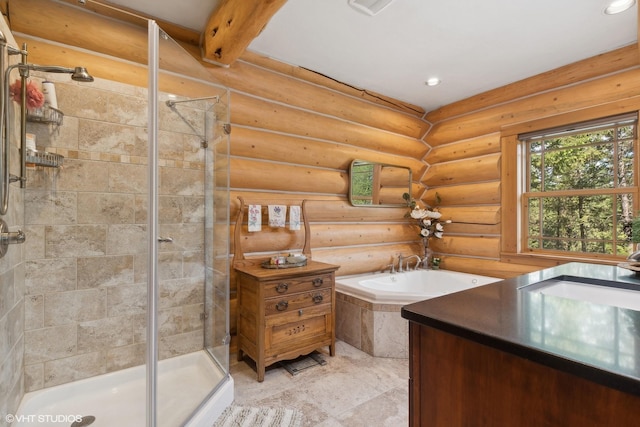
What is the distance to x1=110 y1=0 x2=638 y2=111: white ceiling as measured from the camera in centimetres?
217

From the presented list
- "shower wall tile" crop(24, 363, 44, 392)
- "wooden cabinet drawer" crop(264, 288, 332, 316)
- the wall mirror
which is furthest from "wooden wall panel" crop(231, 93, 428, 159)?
"shower wall tile" crop(24, 363, 44, 392)

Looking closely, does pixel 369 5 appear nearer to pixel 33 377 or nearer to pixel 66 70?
pixel 66 70

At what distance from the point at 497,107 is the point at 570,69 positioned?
26.5 inches

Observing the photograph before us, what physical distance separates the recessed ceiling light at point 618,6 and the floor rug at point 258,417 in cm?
335

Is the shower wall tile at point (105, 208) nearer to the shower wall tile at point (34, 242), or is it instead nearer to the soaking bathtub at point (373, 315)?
the shower wall tile at point (34, 242)

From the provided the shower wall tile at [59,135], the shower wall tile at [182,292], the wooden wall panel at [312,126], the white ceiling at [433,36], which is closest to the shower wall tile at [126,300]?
the shower wall tile at [182,292]

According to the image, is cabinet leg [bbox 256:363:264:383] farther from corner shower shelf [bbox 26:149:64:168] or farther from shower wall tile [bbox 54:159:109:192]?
corner shower shelf [bbox 26:149:64:168]

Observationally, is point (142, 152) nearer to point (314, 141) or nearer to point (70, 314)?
point (70, 314)

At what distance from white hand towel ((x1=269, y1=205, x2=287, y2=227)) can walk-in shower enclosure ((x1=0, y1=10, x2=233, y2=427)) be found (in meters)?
0.47

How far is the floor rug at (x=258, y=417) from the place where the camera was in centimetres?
183

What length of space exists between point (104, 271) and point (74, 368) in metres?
0.60

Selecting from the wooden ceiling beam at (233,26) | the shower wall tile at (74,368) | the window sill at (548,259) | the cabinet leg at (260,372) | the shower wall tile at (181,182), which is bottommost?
the cabinet leg at (260,372)

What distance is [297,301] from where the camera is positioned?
244 centimetres

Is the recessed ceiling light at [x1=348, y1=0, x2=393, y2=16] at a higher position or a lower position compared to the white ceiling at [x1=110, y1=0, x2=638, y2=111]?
lower
